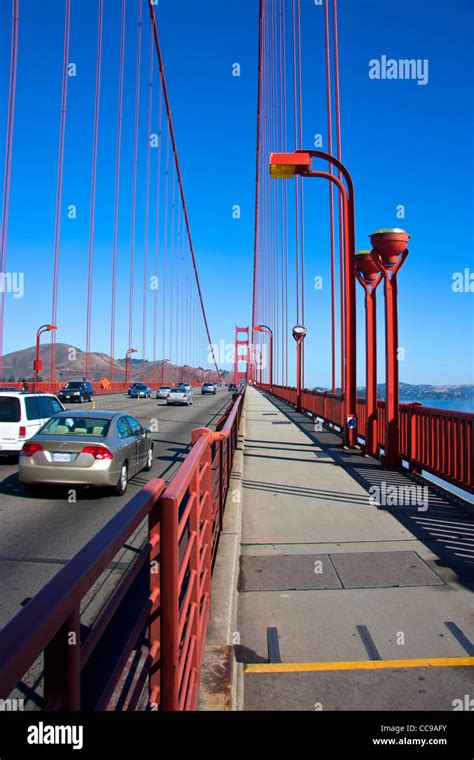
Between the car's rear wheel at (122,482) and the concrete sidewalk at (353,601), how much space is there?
202cm

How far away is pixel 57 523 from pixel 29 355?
202 m

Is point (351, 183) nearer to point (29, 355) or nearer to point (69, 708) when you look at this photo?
point (69, 708)

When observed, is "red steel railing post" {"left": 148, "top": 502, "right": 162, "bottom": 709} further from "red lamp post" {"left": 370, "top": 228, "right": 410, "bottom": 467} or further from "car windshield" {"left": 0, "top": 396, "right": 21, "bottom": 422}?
"car windshield" {"left": 0, "top": 396, "right": 21, "bottom": 422}

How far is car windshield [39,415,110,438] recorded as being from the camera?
895 centimetres

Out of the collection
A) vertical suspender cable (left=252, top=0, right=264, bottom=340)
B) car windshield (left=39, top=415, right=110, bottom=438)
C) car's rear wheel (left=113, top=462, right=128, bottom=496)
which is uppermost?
vertical suspender cable (left=252, top=0, right=264, bottom=340)

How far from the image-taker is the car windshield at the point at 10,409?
11.5m

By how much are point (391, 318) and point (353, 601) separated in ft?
20.9

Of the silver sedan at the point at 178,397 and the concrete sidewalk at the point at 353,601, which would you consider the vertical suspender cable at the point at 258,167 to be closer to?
the silver sedan at the point at 178,397

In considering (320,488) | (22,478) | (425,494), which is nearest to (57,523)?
(22,478)

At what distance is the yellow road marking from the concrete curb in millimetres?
179

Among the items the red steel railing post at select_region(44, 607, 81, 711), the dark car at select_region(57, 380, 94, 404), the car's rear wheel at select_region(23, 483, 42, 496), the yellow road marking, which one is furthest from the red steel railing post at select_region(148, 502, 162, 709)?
the dark car at select_region(57, 380, 94, 404)

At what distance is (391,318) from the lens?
9836mm

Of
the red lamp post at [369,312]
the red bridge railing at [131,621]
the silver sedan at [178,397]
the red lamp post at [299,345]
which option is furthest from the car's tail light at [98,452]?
the silver sedan at [178,397]

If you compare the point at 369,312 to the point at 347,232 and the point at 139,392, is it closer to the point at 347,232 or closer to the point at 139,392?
the point at 347,232
